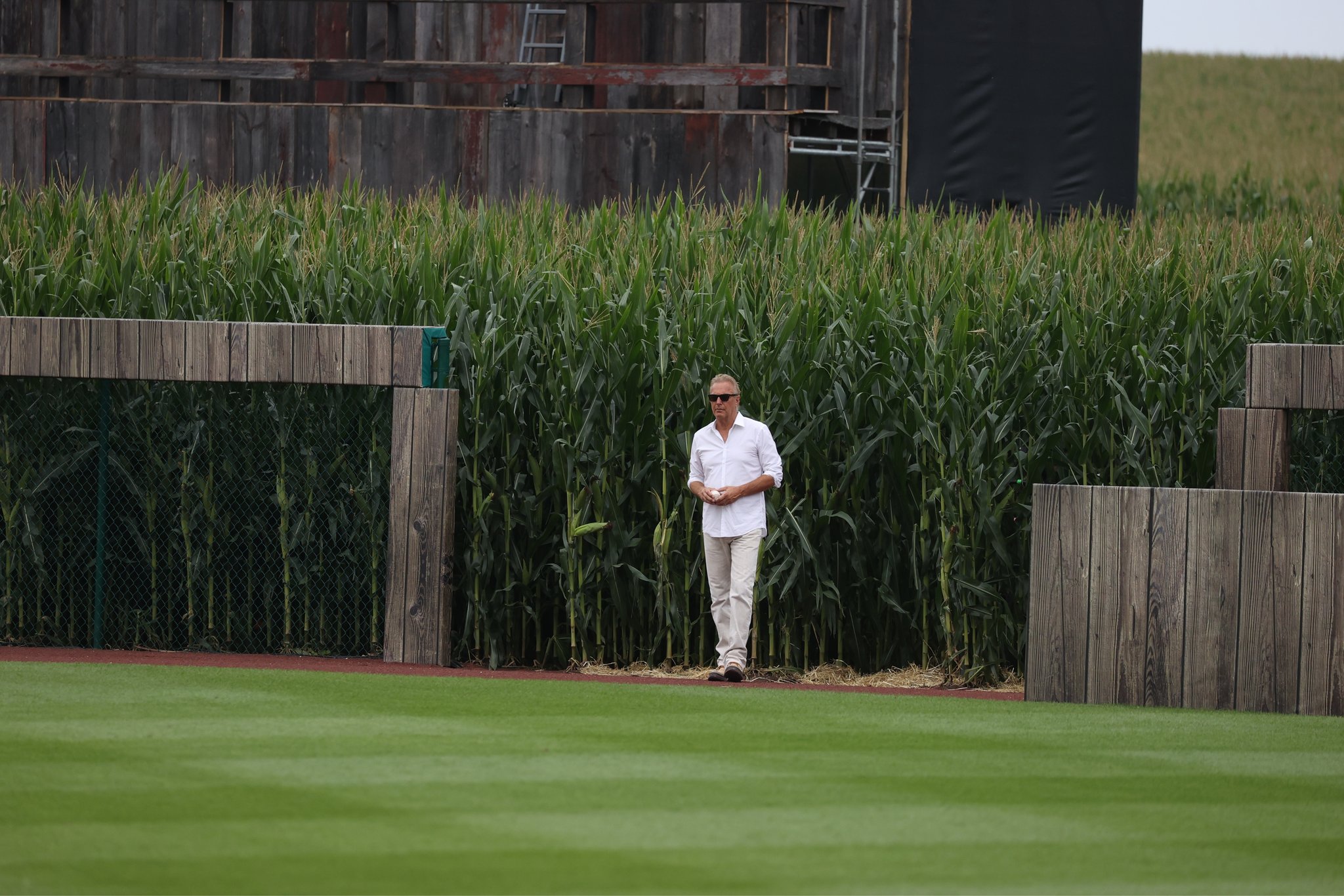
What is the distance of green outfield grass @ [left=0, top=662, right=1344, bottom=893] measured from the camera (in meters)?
5.66

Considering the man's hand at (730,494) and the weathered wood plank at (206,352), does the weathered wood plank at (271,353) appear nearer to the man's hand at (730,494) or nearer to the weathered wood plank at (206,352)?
the weathered wood plank at (206,352)

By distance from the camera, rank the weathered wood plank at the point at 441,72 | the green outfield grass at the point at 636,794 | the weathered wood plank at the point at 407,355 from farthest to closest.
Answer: the weathered wood plank at the point at 441,72
the weathered wood plank at the point at 407,355
the green outfield grass at the point at 636,794

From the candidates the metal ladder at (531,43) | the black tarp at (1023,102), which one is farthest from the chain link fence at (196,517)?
the black tarp at (1023,102)

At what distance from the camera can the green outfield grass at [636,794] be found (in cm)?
566

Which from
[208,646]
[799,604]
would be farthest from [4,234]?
[799,604]

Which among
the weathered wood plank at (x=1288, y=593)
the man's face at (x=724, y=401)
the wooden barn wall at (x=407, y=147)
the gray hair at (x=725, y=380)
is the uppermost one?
the wooden barn wall at (x=407, y=147)

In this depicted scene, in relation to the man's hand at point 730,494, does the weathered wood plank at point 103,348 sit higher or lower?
higher

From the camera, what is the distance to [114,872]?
5.54m

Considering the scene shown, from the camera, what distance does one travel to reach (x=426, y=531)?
37.2 ft

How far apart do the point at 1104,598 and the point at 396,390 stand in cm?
463

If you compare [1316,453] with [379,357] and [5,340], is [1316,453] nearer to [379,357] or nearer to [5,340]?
[379,357]

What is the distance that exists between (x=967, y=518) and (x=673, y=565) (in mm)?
1936

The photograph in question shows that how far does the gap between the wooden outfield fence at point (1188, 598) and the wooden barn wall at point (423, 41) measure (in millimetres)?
9721

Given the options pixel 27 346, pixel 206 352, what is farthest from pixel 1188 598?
pixel 27 346
